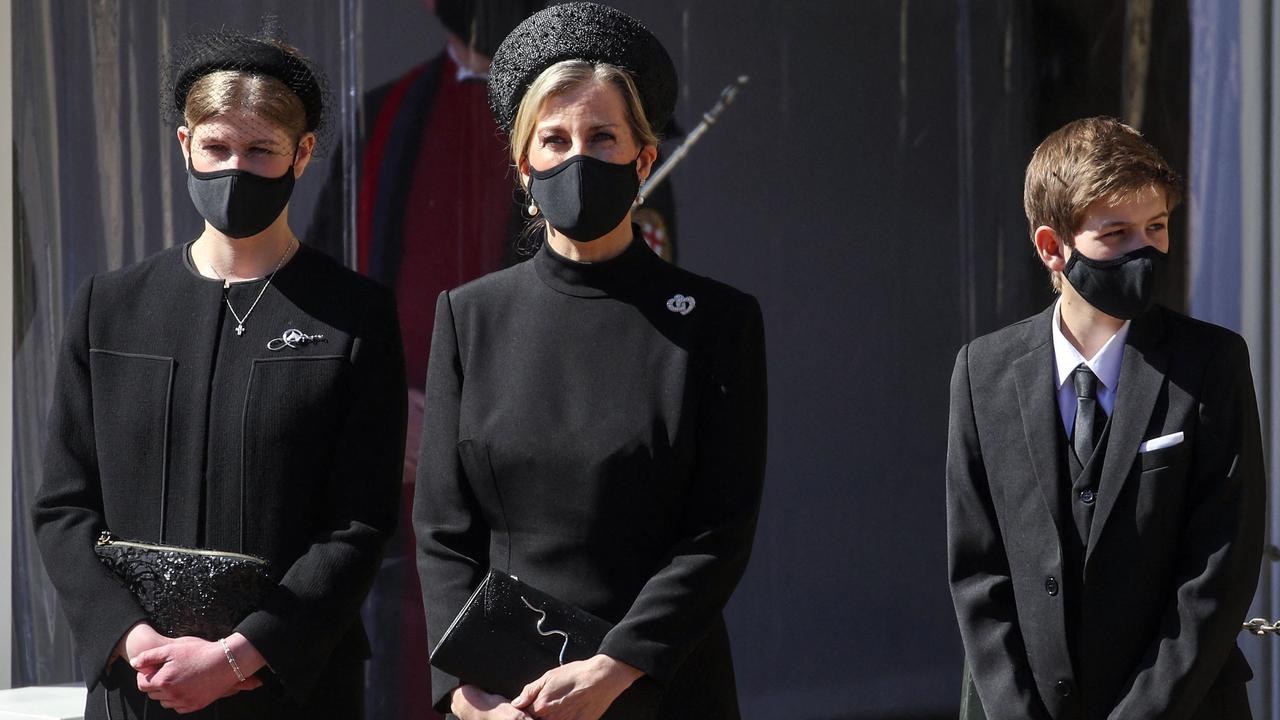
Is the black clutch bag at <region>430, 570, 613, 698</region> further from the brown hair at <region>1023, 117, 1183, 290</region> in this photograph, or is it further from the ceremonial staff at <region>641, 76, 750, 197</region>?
the ceremonial staff at <region>641, 76, 750, 197</region>

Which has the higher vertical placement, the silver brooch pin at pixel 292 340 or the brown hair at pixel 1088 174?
the brown hair at pixel 1088 174

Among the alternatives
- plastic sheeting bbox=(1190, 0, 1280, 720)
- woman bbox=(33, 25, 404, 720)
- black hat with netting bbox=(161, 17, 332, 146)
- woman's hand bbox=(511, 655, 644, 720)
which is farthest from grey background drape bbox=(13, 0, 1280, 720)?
woman's hand bbox=(511, 655, 644, 720)

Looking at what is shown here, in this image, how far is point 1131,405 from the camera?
8.46 feet

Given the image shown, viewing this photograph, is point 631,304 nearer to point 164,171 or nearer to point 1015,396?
point 1015,396

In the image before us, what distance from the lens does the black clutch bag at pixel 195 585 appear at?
266 centimetres

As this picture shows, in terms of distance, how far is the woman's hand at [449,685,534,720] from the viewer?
Answer: 2.40 meters

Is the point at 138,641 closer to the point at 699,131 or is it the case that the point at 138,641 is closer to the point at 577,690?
the point at 577,690

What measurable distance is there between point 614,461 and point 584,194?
42 centimetres

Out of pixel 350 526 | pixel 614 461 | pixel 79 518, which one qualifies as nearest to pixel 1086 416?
pixel 614 461

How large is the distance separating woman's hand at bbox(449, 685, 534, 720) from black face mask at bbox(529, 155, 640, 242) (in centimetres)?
74

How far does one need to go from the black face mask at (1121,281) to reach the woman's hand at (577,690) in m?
0.96

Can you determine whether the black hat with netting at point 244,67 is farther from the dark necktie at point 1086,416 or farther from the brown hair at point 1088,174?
the dark necktie at point 1086,416

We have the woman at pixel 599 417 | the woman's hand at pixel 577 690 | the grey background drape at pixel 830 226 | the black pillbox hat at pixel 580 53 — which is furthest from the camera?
the grey background drape at pixel 830 226

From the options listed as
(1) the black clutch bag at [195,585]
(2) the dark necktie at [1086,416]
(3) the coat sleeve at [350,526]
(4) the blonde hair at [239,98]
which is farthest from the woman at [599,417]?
(2) the dark necktie at [1086,416]
